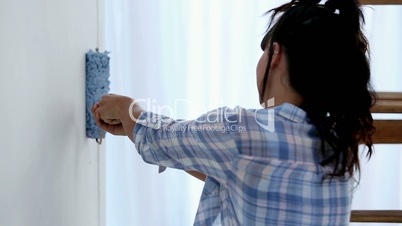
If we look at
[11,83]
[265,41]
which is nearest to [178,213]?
[265,41]

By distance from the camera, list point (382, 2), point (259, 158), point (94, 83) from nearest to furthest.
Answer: point (259, 158) → point (94, 83) → point (382, 2)

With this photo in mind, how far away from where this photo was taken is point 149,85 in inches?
42.8

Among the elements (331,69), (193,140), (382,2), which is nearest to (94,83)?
(193,140)

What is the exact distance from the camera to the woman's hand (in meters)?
0.73

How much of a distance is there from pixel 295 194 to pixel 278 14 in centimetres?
29

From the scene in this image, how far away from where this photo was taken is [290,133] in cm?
65

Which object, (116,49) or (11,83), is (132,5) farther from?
(11,83)

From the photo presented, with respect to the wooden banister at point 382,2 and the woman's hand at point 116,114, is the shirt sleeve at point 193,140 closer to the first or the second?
the woman's hand at point 116,114

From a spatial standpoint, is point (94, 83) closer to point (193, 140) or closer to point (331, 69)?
point (193, 140)

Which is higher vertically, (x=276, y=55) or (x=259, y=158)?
(x=276, y=55)

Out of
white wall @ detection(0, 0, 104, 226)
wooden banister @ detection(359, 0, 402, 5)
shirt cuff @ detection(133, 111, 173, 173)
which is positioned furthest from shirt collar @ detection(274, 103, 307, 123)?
wooden banister @ detection(359, 0, 402, 5)

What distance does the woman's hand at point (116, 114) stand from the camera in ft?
2.39

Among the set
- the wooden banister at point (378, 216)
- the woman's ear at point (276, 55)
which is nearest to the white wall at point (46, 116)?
the woman's ear at point (276, 55)

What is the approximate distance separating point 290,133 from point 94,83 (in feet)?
1.32
